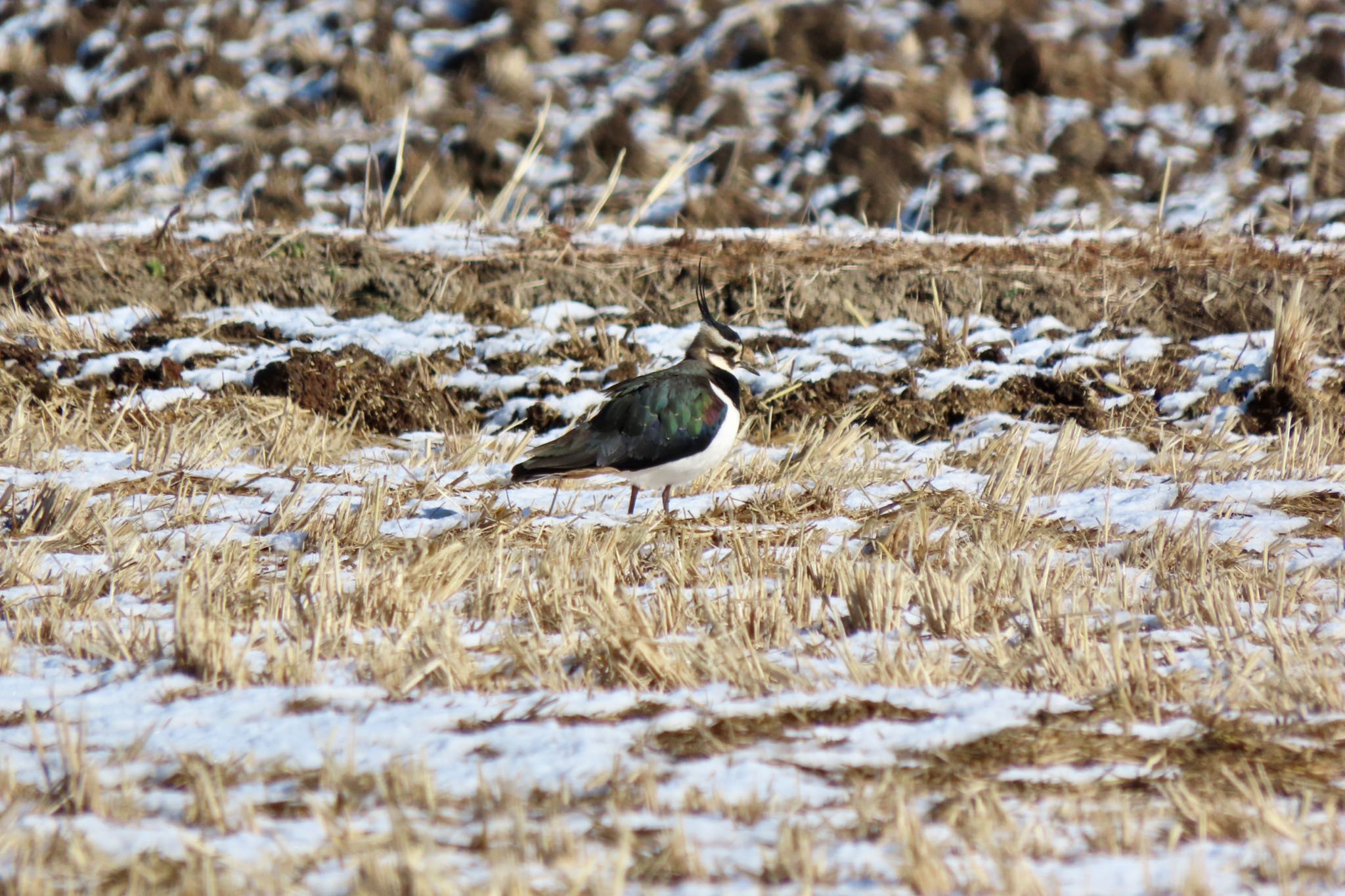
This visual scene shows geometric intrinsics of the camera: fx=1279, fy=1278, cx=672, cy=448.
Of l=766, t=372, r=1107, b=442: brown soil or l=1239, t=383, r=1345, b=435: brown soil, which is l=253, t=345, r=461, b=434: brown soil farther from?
l=1239, t=383, r=1345, b=435: brown soil

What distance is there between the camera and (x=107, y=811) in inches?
97.5

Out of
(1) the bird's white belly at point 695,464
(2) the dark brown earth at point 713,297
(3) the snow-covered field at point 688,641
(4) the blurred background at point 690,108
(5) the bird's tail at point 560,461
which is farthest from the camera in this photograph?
(4) the blurred background at point 690,108

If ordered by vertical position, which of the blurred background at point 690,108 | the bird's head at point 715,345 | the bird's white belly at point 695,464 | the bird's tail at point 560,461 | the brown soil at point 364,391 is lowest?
the blurred background at point 690,108

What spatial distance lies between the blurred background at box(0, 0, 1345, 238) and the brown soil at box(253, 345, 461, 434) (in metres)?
4.28

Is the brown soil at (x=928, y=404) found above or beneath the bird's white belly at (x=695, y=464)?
beneath

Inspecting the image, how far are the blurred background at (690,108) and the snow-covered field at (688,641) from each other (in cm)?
480

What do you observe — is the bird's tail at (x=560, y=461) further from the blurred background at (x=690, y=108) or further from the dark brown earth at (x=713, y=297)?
the blurred background at (x=690, y=108)

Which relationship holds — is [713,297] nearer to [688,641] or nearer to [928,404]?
[928,404]

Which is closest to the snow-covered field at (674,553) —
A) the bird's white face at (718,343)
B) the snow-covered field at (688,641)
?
the snow-covered field at (688,641)

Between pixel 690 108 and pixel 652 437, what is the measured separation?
34.6ft

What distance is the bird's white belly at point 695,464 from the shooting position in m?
4.95

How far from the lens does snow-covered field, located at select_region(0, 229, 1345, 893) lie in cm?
237

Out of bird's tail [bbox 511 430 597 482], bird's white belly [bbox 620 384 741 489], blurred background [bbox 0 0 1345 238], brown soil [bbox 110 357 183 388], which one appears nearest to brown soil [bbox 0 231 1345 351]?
brown soil [bbox 110 357 183 388]

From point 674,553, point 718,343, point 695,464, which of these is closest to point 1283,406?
point 718,343
